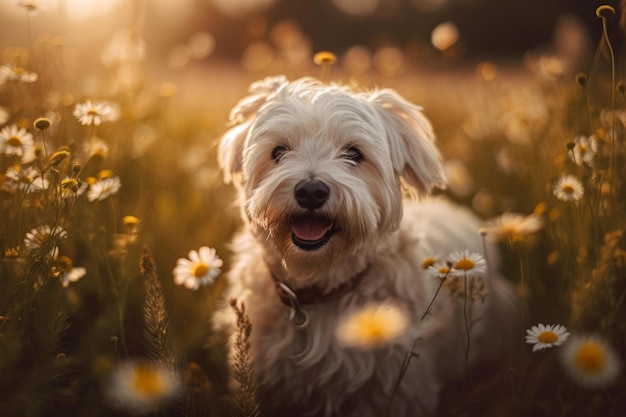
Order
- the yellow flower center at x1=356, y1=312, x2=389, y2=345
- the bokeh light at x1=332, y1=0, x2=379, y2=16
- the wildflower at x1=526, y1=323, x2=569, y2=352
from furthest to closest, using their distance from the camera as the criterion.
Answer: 1. the bokeh light at x1=332, y1=0, x2=379, y2=16
2. the wildflower at x1=526, y1=323, x2=569, y2=352
3. the yellow flower center at x1=356, y1=312, x2=389, y2=345

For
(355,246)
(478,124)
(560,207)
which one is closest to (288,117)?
(355,246)

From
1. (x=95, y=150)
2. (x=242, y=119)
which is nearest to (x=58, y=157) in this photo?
(x=95, y=150)

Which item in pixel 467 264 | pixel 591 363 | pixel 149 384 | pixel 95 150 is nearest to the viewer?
pixel 149 384

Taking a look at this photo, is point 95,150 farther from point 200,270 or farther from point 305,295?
point 305,295

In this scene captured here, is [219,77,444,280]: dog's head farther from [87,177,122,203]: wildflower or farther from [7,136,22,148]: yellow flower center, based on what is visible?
[7,136,22,148]: yellow flower center

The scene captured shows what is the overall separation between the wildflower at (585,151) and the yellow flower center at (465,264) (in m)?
0.94

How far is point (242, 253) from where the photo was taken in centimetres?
358

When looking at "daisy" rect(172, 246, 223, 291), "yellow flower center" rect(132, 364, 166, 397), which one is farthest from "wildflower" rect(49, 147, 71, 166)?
"yellow flower center" rect(132, 364, 166, 397)

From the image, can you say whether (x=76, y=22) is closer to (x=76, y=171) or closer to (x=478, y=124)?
(x=76, y=171)

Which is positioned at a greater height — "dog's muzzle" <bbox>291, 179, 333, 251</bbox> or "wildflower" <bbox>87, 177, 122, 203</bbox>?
"wildflower" <bbox>87, 177, 122, 203</bbox>

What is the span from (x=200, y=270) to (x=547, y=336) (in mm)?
1569

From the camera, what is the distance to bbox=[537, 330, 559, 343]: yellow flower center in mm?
2400

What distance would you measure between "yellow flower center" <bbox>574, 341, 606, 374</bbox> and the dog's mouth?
47.6 inches

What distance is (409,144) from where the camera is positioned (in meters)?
3.31
